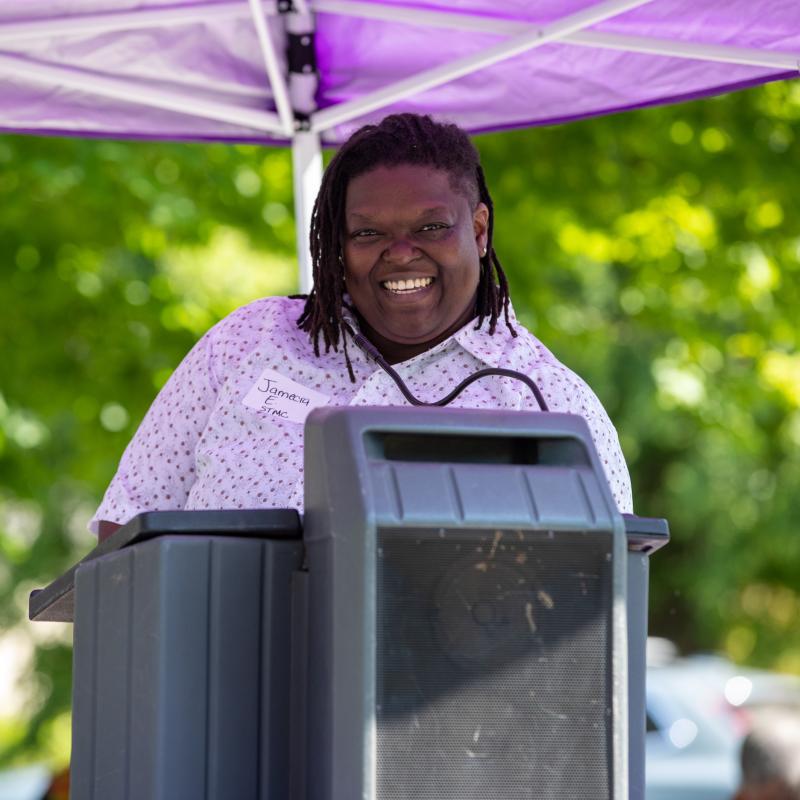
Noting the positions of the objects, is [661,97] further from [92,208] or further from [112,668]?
[92,208]

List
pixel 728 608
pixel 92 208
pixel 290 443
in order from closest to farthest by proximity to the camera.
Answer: pixel 290 443 < pixel 92 208 < pixel 728 608

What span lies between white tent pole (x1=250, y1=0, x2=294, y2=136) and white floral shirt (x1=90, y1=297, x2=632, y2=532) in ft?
2.85

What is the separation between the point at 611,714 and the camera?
69.9 inches

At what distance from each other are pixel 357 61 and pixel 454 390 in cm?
149

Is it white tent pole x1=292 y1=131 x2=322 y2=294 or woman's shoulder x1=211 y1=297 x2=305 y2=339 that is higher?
white tent pole x1=292 y1=131 x2=322 y2=294

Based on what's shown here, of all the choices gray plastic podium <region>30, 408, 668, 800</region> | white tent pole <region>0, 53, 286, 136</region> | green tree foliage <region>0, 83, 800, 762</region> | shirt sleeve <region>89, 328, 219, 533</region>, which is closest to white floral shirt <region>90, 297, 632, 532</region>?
shirt sleeve <region>89, 328, 219, 533</region>

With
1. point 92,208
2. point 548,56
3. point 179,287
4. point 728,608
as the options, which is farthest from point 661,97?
point 728,608

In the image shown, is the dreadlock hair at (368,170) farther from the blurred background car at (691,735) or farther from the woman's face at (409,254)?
the blurred background car at (691,735)

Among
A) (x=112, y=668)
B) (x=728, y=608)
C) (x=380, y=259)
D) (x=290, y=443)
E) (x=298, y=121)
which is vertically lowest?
(x=728, y=608)

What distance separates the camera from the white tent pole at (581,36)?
127 inches

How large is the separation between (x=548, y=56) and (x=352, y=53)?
1.43 feet

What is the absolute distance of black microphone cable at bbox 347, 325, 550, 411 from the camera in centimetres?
226

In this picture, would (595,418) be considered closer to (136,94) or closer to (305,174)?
(305,174)

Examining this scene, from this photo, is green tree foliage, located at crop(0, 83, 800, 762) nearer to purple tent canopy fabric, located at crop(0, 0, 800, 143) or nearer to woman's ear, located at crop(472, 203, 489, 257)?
purple tent canopy fabric, located at crop(0, 0, 800, 143)
